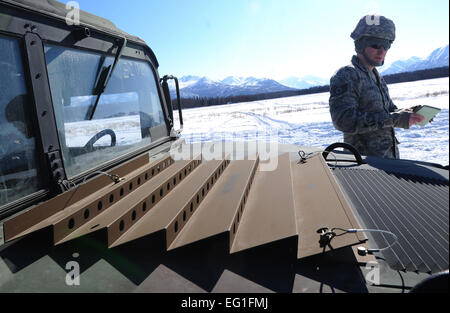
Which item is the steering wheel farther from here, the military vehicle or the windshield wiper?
the windshield wiper

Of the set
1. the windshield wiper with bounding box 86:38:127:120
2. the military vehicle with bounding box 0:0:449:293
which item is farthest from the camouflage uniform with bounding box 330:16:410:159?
the windshield wiper with bounding box 86:38:127:120

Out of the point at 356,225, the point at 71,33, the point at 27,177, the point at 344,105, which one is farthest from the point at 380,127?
the point at 27,177

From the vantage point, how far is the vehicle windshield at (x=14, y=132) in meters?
1.32

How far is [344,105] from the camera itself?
296 cm

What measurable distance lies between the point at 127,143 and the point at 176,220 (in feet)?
3.96

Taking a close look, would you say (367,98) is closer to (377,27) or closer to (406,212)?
(377,27)

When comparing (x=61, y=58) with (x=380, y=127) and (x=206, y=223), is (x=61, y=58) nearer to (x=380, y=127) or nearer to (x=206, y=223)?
(x=206, y=223)

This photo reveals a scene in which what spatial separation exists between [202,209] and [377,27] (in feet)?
8.67

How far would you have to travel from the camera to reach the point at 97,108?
78.2 inches

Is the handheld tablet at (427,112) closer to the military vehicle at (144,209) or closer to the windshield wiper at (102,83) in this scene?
the military vehicle at (144,209)

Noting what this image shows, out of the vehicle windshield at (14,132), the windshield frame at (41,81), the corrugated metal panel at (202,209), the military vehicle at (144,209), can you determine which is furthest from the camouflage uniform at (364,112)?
the vehicle windshield at (14,132)

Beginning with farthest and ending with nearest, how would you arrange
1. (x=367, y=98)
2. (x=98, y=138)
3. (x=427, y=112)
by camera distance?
(x=367, y=98)
(x=427, y=112)
(x=98, y=138)

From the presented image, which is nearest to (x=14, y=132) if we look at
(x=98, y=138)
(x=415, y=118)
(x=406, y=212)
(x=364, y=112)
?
(x=98, y=138)

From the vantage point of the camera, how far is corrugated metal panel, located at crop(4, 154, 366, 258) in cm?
122
